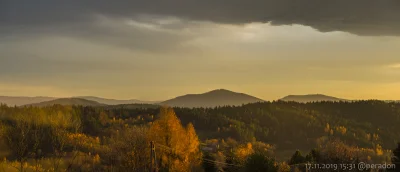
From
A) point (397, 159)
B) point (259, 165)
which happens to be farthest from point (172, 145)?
point (397, 159)

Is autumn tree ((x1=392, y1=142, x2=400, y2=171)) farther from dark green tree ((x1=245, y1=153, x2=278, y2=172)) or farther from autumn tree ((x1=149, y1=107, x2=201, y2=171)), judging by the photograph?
autumn tree ((x1=149, y1=107, x2=201, y2=171))

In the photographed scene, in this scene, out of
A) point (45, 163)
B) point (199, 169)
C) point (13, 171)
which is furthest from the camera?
point (45, 163)

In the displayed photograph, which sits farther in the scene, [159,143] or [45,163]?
[45,163]

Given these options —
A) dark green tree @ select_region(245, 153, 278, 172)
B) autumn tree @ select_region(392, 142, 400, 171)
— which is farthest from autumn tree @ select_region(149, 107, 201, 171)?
autumn tree @ select_region(392, 142, 400, 171)

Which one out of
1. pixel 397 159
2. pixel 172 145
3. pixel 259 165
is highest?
pixel 172 145

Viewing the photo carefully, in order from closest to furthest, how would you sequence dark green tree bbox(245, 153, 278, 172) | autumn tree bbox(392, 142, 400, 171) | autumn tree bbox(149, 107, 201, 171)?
dark green tree bbox(245, 153, 278, 172), autumn tree bbox(392, 142, 400, 171), autumn tree bbox(149, 107, 201, 171)

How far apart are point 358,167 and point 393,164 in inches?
336

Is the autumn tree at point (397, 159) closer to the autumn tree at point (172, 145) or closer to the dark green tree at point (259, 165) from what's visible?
the dark green tree at point (259, 165)

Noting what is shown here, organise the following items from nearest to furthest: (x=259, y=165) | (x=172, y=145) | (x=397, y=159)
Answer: (x=259, y=165), (x=397, y=159), (x=172, y=145)

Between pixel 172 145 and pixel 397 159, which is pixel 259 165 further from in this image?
pixel 397 159

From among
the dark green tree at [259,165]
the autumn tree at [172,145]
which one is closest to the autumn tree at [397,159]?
the dark green tree at [259,165]

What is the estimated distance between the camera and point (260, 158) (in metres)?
57.5

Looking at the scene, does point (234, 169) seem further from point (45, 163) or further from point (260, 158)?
point (45, 163)

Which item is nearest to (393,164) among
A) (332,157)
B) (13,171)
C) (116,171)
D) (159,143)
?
(332,157)
